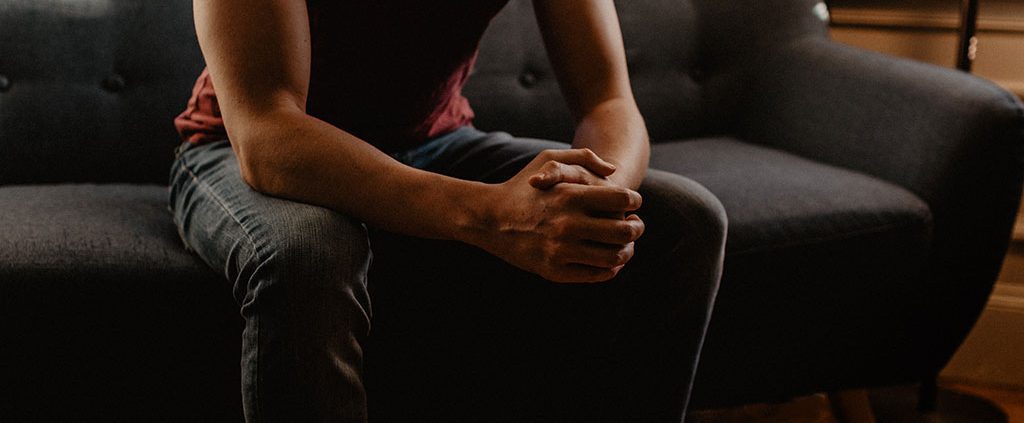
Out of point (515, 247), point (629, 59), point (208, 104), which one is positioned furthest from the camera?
point (629, 59)

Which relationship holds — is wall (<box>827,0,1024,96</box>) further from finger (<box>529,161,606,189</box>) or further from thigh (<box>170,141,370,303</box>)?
thigh (<box>170,141,370,303</box>)

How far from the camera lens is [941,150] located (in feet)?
5.31

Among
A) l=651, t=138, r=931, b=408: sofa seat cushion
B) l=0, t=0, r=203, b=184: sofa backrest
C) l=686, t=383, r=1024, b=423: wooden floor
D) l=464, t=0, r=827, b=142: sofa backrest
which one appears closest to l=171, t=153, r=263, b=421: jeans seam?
l=0, t=0, r=203, b=184: sofa backrest

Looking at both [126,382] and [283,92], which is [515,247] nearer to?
[283,92]

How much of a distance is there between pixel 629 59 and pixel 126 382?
1.05m

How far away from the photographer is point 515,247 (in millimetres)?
1146

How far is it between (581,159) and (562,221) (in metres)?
0.09

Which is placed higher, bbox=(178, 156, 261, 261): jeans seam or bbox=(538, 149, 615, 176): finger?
bbox=(538, 149, 615, 176): finger

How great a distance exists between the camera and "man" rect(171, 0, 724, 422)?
106 centimetres

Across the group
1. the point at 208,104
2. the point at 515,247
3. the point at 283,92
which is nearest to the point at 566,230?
the point at 515,247

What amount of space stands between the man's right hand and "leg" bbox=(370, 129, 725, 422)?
→ 12cm

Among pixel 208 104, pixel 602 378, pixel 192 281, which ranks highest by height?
pixel 208 104

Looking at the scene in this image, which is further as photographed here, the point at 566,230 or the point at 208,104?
the point at 208,104

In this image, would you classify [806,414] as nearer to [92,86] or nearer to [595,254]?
[595,254]
